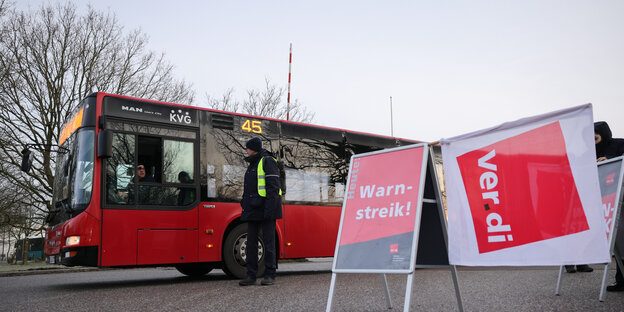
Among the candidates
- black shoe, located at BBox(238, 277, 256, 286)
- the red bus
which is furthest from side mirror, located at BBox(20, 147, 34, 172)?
black shoe, located at BBox(238, 277, 256, 286)

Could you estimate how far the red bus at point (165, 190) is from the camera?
726cm

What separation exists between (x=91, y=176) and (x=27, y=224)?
575 inches

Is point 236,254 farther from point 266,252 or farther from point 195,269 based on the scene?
point 195,269

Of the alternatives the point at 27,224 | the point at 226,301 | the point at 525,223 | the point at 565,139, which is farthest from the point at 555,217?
the point at 27,224

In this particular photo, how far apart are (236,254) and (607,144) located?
5501 millimetres

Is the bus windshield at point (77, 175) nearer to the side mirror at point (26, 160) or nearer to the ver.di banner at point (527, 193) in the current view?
the side mirror at point (26, 160)

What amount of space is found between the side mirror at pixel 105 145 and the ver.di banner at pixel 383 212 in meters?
4.21

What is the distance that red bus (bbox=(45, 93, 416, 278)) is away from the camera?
286 inches

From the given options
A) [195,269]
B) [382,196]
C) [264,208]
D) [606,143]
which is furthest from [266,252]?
[606,143]

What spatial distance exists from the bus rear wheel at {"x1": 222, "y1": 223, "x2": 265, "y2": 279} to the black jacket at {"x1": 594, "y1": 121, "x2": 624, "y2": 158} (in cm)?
519

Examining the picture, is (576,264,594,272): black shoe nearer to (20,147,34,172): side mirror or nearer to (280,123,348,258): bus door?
(280,123,348,258): bus door

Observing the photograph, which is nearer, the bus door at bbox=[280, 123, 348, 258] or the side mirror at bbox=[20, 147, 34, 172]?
the side mirror at bbox=[20, 147, 34, 172]

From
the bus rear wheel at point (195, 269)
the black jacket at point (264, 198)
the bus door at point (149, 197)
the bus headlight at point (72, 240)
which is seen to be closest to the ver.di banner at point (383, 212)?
the black jacket at point (264, 198)

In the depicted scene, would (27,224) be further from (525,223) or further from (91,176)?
(525,223)
